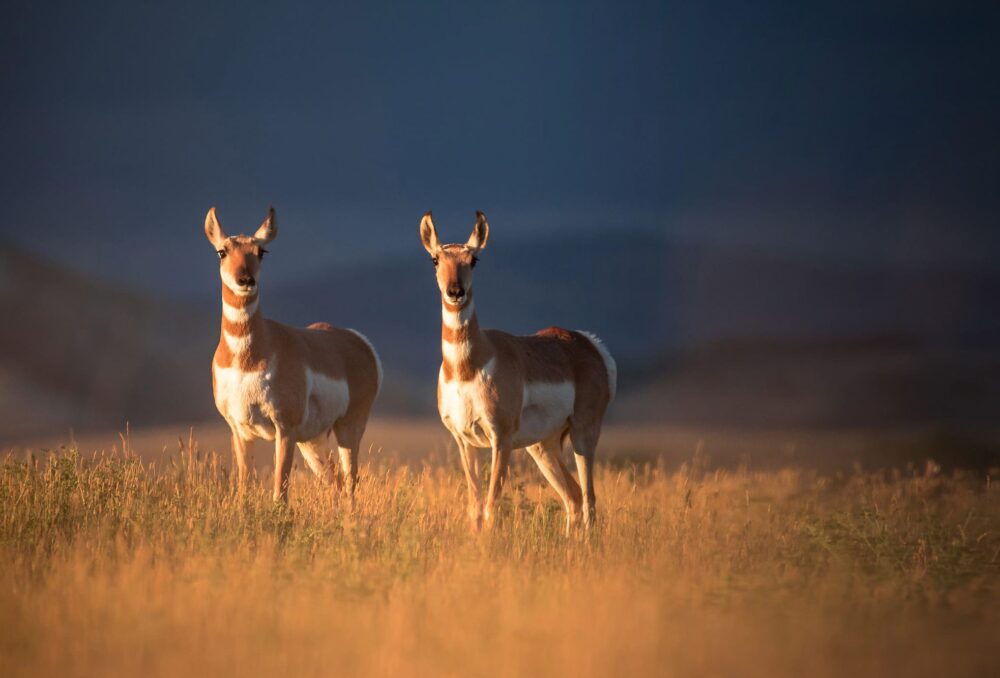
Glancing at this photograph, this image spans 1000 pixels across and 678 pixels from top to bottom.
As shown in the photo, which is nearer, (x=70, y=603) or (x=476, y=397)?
(x=70, y=603)

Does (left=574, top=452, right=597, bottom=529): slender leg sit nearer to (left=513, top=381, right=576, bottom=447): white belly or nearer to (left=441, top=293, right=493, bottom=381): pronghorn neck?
(left=513, top=381, right=576, bottom=447): white belly

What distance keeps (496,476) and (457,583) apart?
2957 mm

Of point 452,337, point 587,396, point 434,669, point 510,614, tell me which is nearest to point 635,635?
point 510,614

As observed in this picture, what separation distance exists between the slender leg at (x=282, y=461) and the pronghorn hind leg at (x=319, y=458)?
1573 millimetres

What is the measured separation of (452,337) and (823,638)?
5.87 metres

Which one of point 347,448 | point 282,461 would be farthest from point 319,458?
point 282,461

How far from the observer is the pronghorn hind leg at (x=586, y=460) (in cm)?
1394

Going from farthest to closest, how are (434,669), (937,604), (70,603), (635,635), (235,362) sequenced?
(235,362)
(937,604)
(70,603)
(635,635)
(434,669)

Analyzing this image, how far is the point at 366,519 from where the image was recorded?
12398 mm

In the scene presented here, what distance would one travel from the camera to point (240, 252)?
1368cm

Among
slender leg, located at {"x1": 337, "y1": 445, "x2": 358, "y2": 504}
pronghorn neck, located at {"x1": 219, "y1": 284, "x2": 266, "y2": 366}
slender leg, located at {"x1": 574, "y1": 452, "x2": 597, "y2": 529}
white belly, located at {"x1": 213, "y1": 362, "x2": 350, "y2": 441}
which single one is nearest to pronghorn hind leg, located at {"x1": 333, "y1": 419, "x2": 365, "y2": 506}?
slender leg, located at {"x1": 337, "y1": 445, "x2": 358, "y2": 504}

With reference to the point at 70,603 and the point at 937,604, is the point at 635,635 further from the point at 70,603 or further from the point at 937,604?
the point at 70,603

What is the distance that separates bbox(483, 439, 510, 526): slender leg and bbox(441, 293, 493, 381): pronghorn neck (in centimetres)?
86

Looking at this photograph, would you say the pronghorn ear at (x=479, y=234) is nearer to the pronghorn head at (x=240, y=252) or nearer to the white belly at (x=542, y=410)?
the white belly at (x=542, y=410)
